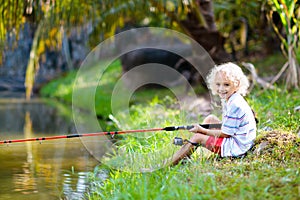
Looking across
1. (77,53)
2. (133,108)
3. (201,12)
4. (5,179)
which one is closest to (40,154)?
(5,179)

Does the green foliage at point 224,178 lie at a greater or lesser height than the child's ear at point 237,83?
lesser

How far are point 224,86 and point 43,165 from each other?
3152 millimetres

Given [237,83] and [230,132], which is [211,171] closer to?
[230,132]

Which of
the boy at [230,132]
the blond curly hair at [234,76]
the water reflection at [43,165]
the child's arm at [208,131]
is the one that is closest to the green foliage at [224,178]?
the boy at [230,132]

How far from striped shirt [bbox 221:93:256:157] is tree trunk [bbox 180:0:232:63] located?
5765mm

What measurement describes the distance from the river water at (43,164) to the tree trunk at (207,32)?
10.4 feet

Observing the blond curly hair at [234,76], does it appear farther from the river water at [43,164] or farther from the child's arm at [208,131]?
the river water at [43,164]

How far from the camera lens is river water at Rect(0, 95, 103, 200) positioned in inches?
230

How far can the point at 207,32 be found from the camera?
11.0 m

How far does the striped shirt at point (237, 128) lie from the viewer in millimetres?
5059

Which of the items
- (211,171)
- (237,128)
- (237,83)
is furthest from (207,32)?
(211,171)

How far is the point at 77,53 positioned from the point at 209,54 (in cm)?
1444

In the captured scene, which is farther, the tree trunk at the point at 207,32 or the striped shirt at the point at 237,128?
the tree trunk at the point at 207,32

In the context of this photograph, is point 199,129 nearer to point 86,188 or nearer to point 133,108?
point 86,188
